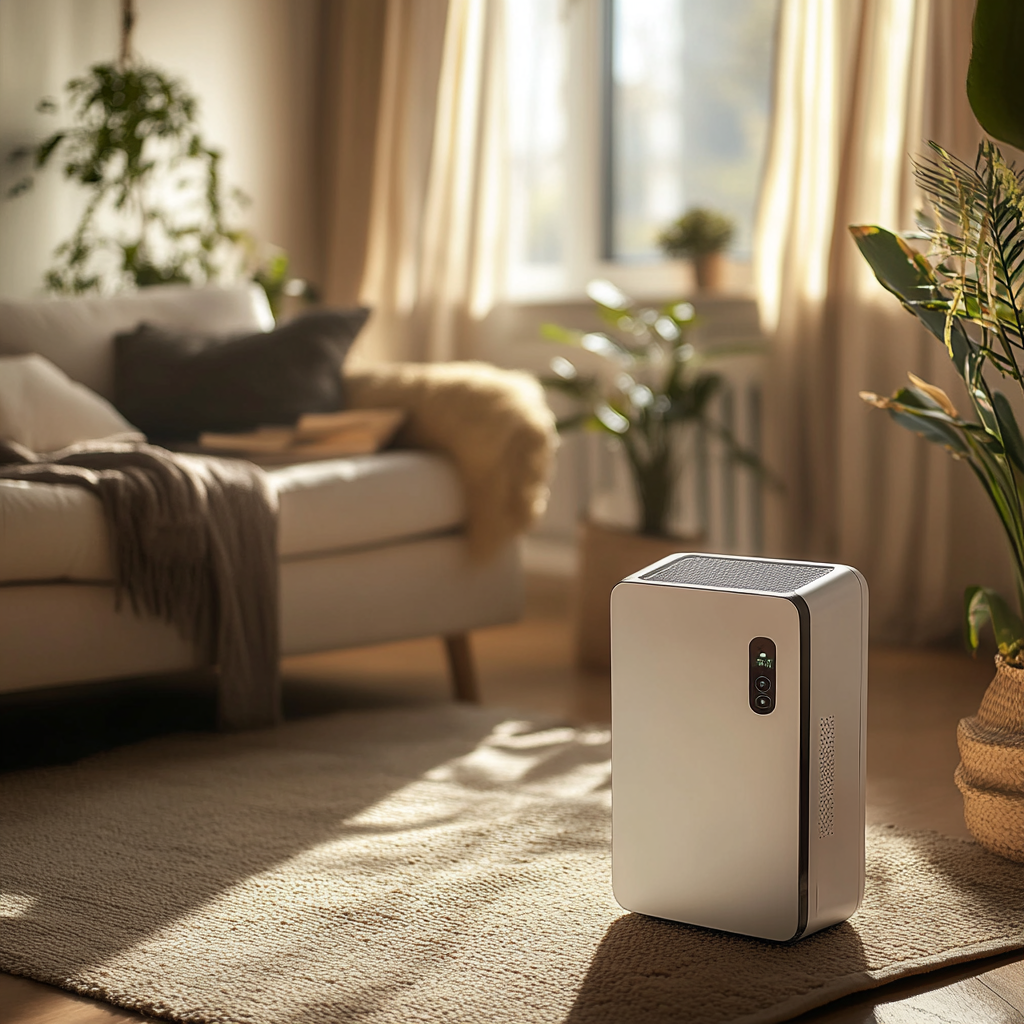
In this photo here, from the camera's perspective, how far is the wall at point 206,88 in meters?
3.77

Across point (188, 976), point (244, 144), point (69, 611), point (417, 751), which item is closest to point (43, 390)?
point (69, 611)

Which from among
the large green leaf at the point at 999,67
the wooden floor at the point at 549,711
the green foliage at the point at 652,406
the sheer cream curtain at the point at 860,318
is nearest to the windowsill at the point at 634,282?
the sheer cream curtain at the point at 860,318

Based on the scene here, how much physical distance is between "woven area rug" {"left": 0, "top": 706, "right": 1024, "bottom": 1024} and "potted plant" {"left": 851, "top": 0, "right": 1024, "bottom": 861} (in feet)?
0.37

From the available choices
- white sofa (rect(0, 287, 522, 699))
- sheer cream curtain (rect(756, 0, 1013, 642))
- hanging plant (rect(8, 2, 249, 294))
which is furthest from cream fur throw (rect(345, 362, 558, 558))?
hanging plant (rect(8, 2, 249, 294))

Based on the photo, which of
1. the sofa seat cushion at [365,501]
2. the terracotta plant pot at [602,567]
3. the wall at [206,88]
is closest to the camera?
the sofa seat cushion at [365,501]

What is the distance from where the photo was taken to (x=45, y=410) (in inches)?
103

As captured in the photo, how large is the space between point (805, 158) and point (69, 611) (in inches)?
80.9

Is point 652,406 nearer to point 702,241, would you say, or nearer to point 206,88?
point 702,241

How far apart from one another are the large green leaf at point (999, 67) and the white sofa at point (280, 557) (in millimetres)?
1310

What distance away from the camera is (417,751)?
2340 mm

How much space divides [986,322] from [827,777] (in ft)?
2.13

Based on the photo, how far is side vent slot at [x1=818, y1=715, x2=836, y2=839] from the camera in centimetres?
149

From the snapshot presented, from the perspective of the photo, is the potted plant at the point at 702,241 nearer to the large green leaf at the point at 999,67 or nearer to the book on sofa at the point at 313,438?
the book on sofa at the point at 313,438

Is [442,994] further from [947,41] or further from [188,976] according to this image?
[947,41]
